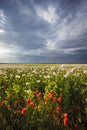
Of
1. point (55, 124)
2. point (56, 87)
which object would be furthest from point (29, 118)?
point (56, 87)

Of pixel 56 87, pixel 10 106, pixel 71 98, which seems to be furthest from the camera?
pixel 56 87

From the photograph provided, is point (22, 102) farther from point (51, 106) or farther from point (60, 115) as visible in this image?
point (60, 115)

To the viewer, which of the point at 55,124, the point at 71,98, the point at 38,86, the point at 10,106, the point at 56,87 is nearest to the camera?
the point at 55,124

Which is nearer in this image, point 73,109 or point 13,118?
point 13,118

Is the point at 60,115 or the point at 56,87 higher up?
the point at 56,87

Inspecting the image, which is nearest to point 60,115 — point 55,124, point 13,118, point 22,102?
point 55,124

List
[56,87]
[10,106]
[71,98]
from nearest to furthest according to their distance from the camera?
[10,106], [71,98], [56,87]

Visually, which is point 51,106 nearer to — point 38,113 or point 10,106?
point 38,113

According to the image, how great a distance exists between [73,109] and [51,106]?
79cm

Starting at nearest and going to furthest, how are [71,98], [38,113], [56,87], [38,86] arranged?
[38,113] < [71,98] < [56,87] < [38,86]

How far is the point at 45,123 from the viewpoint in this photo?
4.44 meters

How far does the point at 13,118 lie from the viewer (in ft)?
15.8

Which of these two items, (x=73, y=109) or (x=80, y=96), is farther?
(x=80, y=96)

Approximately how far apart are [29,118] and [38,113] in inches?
13.0
